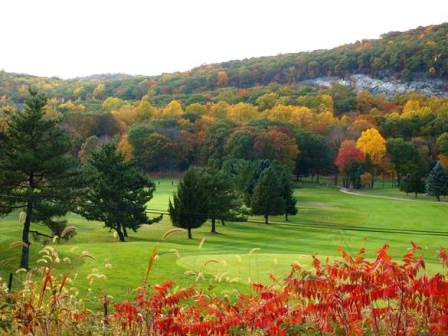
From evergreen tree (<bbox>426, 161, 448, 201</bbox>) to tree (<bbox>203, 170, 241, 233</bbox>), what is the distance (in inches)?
1495

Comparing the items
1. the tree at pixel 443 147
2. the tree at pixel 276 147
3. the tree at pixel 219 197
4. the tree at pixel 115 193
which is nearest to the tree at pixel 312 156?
the tree at pixel 276 147

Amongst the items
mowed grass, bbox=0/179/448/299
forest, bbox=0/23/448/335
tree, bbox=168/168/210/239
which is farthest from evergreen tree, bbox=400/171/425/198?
tree, bbox=168/168/210/239

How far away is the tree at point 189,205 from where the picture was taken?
48938 millimetres

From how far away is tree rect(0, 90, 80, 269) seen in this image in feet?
91.0

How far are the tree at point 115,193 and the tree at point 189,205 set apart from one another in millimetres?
2865

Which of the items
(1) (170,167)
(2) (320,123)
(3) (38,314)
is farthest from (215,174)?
(2) (320,123)

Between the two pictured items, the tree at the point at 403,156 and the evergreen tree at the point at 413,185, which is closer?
the evergreen tree at the point at 413,185

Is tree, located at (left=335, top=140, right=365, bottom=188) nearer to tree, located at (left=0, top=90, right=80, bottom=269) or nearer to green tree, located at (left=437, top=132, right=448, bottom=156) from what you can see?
green tree, located at (left=437, top=132, right=448, bottom=156)

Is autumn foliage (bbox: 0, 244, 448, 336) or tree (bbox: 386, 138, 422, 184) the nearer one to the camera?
Answer: autumn foliage (bbox: 0, 244, 448, 336)

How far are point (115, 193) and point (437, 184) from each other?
5355 cm

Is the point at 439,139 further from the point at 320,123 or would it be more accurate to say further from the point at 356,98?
the point at 356,98

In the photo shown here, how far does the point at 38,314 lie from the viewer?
253 inches

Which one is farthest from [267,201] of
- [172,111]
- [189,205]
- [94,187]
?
[172,111]

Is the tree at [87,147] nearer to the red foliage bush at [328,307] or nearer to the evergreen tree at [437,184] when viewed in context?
the evergreen tree at [437,184]
